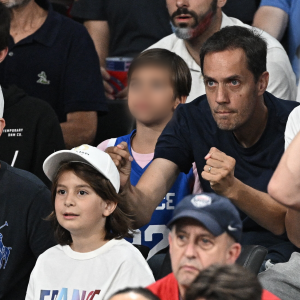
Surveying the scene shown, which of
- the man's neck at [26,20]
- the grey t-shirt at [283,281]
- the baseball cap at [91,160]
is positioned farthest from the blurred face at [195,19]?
the grey t-shirt at [283,281]

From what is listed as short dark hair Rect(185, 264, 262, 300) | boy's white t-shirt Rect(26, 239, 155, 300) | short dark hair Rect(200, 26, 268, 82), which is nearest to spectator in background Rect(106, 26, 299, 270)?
short dark hair Rect(200, 26, 268, 82)

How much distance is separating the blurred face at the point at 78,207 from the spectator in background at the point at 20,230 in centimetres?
22

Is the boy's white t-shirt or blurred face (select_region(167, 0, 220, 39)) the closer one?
the boy's white t-shirt

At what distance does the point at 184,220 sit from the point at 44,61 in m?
2.44

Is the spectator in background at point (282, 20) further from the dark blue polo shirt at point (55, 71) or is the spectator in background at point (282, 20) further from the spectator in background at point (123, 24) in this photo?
the dark blue polo shirt at point (55, 71)

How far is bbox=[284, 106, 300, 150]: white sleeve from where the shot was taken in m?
2.86

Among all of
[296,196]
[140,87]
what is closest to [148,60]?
[140,87]

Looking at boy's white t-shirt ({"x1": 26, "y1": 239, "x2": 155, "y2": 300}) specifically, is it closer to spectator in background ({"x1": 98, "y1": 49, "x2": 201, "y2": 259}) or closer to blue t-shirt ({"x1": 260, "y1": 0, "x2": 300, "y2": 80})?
spectator in background ({"x1": 98, "y1": 49, "x2": 201, "y2": 259})

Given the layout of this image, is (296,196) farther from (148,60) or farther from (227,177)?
(148,60)

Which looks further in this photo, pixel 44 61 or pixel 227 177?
pixel 44 61

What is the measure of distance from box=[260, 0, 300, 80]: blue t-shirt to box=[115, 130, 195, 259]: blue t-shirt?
1.56 m

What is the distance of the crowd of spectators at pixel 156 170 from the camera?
84.5 inches

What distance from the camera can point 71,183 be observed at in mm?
2816

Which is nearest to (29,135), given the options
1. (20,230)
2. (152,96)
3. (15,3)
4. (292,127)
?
(152,96)
